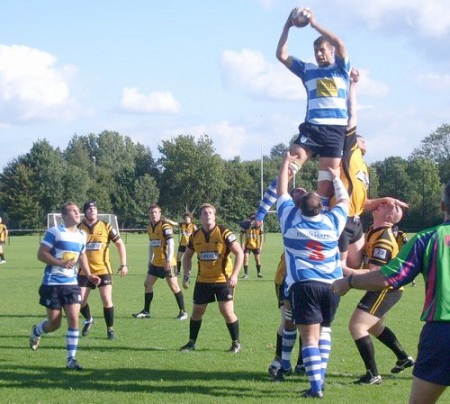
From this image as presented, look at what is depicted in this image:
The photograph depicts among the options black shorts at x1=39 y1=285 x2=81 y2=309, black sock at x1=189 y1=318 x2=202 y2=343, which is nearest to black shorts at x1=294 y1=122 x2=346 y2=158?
black shorts at x1=39 y1=285 x2=81 y2=309

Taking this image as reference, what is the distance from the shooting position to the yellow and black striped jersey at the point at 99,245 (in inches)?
536

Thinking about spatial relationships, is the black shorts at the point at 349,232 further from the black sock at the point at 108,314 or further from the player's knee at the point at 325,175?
the black sock at the point at 108,314

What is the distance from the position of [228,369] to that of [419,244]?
555 cm

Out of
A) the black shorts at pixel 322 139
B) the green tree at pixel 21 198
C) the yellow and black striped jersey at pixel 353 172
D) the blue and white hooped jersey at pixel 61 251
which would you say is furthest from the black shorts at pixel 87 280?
the green tree at pixel 21 198

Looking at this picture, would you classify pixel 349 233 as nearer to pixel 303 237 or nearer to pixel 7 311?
pixel 303 237

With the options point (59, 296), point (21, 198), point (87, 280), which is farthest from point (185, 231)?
point (21, 198)

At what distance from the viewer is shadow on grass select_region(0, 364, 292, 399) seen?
Result: 29.2 ft

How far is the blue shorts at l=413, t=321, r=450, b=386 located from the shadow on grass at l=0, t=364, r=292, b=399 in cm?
366

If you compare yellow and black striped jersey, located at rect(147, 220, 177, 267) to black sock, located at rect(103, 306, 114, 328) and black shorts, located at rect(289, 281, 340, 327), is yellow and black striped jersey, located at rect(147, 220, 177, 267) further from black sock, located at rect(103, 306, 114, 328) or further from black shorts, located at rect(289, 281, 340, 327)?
black shorts, located at rect(289, 281, 340, 327)

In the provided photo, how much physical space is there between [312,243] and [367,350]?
1746 millimetres

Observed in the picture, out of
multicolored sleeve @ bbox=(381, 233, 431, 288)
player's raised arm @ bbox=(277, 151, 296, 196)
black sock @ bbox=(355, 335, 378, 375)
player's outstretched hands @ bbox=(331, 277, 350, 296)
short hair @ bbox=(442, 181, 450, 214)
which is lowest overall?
black sock @ bbox=(355, 335, 378, 375)

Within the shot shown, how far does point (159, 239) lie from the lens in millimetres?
16359

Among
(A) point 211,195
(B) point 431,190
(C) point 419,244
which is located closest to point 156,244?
(C) point 419,244

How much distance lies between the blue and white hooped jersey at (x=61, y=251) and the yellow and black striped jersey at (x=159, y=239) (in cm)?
536
